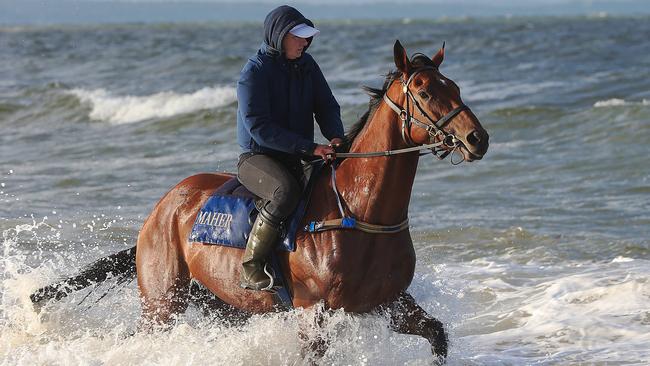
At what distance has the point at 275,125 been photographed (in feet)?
19.8

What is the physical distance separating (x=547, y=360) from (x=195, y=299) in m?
2.72

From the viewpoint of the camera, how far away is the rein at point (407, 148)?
17.9ft

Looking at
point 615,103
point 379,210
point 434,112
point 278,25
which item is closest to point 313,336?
point 379,210

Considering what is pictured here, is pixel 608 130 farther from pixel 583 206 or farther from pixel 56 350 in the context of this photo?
pixel 56 350

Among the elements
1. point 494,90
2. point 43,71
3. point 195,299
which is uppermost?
point 195,299

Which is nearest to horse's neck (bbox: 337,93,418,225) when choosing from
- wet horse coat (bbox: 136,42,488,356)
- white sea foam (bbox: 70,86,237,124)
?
wet horse coat (bbox: 136,42,488,356)

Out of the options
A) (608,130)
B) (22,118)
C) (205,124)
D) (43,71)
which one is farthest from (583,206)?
(43,71)

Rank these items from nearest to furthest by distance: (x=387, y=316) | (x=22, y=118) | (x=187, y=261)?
1. (x=387, y=316)
2. (x=187, y=261)
3. (x=22, y=118)

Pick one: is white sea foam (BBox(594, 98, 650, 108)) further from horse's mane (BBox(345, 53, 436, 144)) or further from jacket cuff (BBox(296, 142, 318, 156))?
jacket cuff (BBox(296, 142, 318, 156))

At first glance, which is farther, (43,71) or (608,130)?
(43,71)

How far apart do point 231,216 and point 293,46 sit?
3.69ft

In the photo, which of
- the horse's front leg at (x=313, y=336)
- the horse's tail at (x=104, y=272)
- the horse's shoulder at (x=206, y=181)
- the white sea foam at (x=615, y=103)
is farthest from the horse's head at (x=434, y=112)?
the white sea foam at (x=615, y=103)

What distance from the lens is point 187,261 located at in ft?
21.8

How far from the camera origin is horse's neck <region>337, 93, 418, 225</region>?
5809 mm
